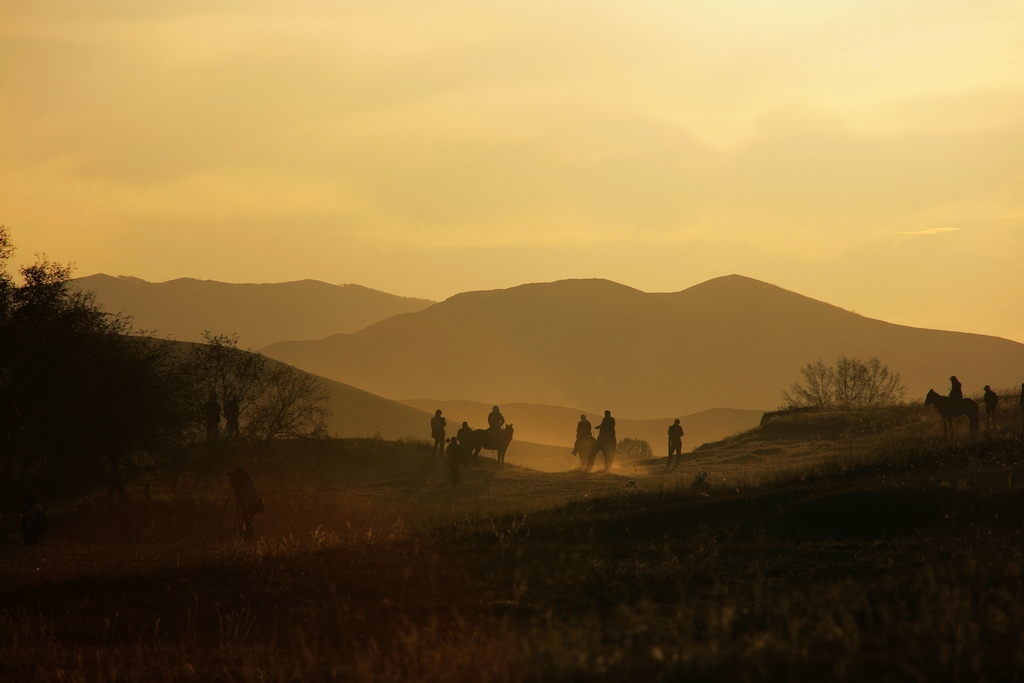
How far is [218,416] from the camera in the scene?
138ft

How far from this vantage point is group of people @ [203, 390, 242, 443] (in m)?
40.5

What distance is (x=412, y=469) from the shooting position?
4031 cm

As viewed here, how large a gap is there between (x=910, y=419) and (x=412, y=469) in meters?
20.5

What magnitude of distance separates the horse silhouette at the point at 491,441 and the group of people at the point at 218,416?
10.6 meters

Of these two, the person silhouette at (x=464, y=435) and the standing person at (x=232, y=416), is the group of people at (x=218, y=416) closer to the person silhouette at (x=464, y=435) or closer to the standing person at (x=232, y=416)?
the standing person at (x=232, y=416)

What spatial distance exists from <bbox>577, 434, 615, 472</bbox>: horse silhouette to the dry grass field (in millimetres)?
10933

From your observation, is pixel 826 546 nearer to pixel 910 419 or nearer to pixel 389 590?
pixel 389 590

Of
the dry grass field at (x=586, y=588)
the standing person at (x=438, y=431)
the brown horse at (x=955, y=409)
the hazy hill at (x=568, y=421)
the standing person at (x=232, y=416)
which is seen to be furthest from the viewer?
the hazy hill at (x=568, y=421)

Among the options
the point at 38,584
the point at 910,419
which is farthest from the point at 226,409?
the point at 910,419

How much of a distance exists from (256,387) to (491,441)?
16.8 metres

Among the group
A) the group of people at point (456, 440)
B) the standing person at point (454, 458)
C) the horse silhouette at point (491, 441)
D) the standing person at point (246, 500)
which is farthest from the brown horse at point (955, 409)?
the standing person at point (246, 500)

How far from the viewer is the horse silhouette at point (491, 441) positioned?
39125mm

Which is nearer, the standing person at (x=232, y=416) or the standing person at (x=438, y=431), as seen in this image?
the standing person at (x=438, y=431)

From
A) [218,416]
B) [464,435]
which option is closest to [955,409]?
[464,435]
